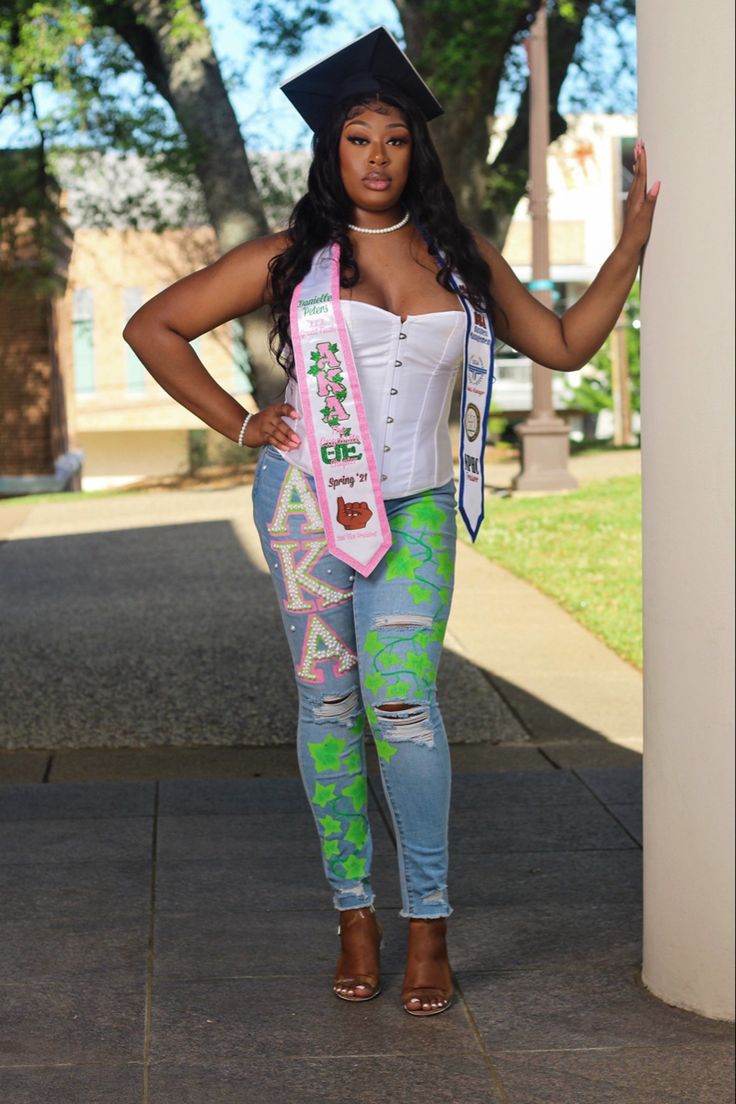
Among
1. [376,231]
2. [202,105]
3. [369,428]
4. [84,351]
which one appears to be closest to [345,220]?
[376,231]

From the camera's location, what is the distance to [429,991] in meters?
3.55

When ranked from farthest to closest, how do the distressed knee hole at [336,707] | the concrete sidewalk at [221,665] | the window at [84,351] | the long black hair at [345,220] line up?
the window at [84,351] < the concrete sidewalk at [221,665] < the distressed knee hole at [336,707] < the long black hair at [345,220]

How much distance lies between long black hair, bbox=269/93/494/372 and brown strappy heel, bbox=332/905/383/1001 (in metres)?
1.28

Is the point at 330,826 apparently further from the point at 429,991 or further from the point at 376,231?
the point at 376,231

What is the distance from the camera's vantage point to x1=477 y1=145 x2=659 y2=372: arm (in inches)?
143

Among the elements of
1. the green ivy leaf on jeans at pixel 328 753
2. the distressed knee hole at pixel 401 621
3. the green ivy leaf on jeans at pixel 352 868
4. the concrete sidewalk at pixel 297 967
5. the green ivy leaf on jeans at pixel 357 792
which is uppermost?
the distressed knee hole at pixel 401 621

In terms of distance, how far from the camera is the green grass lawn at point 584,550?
903 centimetres

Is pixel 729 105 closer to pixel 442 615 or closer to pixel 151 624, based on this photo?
pixel 442 615

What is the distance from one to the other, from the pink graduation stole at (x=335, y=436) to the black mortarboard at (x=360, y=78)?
0.48 meters

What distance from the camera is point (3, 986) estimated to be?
371cm

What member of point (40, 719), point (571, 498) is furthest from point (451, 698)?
point (571, 498)

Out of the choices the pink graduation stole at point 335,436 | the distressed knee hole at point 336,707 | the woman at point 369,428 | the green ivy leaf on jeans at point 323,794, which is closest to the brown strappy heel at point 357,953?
the woman at point 369,428

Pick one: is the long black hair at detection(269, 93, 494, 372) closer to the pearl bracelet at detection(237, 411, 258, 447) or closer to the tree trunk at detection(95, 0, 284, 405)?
the pearl bracelet at detection(237, 411, 258, 447)

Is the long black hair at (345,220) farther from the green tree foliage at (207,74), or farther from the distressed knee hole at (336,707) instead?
the green tree foliage at (207,74)
